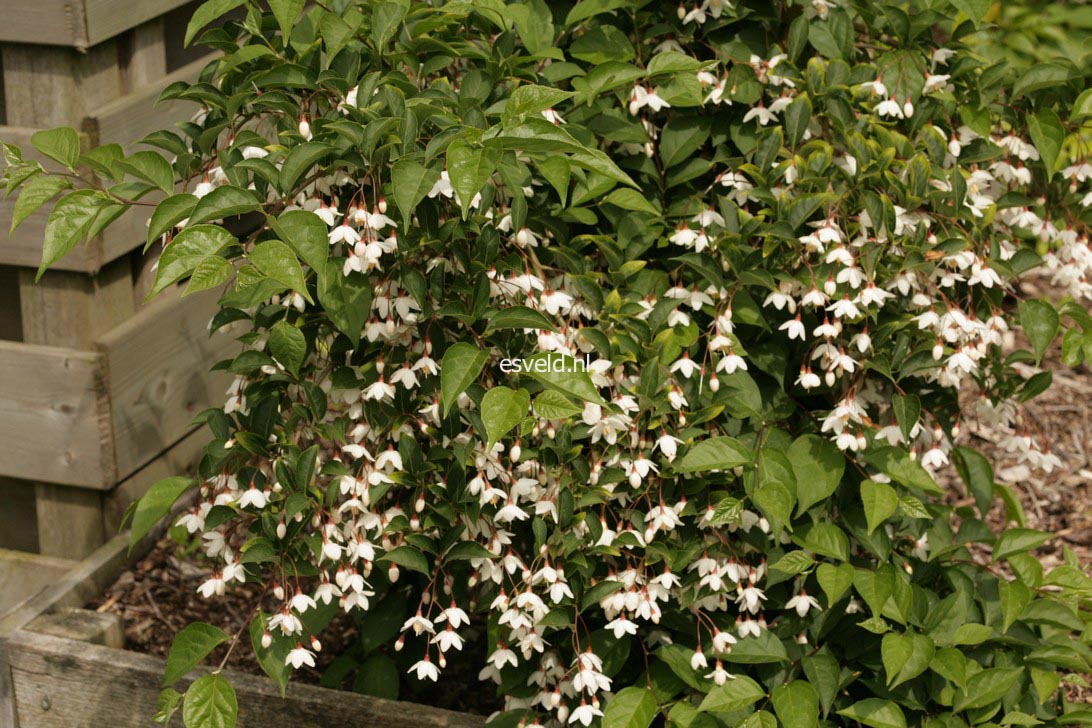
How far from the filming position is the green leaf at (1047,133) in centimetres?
212

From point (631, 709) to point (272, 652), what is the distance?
593 mm

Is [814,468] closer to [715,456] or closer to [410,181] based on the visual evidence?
[715,456]

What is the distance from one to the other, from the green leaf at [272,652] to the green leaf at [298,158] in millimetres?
689

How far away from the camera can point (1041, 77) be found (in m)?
2.14

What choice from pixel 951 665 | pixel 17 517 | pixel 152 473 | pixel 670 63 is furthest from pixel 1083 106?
pixel 17 517

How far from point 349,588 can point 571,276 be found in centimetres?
63

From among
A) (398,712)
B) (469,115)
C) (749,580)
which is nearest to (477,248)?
(469,115)

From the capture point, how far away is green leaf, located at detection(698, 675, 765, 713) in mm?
2002

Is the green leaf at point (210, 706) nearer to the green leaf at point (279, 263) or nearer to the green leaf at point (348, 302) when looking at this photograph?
the green leaf at point (348, 302)

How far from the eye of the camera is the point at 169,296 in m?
2.96

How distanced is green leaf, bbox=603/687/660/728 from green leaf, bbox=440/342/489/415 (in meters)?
0.64

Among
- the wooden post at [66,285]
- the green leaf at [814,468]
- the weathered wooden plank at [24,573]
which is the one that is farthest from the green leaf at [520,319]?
the weathered wooden plank at [24,573]

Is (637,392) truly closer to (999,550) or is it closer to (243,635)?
(999,550)

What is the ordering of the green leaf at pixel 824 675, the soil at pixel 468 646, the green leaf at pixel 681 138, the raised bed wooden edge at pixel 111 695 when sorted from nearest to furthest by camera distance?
the green leaf at pixel 824 675
the green leaf at pixel 681 138
the raised bed wooden edge at pixel 111 695
the soil at pixel 468 646
